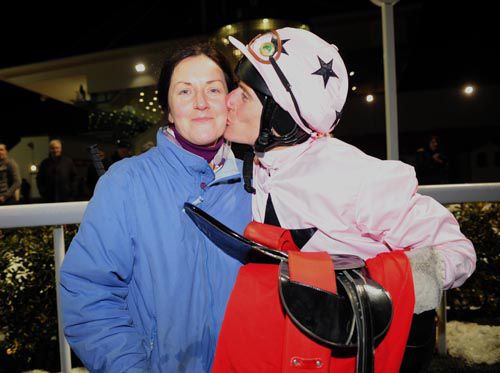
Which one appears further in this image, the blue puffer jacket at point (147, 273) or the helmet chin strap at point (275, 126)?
the helmet chin strap at point (275, 126)

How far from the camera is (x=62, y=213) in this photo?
1.86 metres

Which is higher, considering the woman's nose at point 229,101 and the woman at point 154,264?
the woman's nose at point 229,101

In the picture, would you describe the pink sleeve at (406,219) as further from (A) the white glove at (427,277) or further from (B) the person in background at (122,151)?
(B) the person in background at (122,151)

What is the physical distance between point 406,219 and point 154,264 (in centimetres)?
86

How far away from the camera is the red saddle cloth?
1.13 m

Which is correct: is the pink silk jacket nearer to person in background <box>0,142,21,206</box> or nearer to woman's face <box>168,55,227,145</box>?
woman's face <box>168,55,227,145</box>

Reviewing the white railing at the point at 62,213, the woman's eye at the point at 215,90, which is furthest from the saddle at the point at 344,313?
the white railing at the point at 62,213

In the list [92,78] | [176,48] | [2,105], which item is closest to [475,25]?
[92,78]

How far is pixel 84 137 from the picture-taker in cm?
2612

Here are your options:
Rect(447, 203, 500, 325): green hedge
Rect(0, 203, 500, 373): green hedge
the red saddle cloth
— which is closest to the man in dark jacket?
Rect(0, 203, 500, 373): green hedge

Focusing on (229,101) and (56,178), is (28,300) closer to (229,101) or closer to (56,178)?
(229,101)

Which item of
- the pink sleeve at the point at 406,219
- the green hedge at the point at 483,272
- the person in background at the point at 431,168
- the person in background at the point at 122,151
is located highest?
the person in background at the point at 122,151

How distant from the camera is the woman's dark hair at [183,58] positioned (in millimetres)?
1629

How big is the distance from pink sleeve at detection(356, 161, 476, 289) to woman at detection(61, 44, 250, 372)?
1.61 feet
